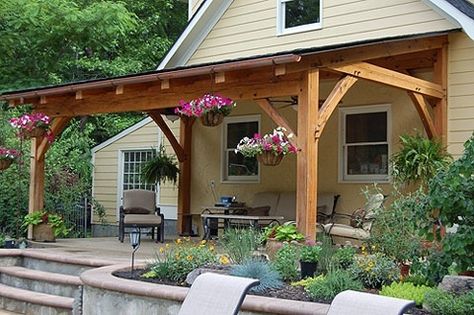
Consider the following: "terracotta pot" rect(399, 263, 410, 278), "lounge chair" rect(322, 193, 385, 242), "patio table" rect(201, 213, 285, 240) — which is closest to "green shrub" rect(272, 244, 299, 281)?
"terracotta pot" rect(399, 263, 410, 278)

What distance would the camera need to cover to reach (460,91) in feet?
33.3

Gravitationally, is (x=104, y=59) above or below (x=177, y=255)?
above

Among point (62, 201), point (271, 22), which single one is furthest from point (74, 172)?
point (271, 22)

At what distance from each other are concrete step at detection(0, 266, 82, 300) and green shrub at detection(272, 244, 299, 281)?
231 cm

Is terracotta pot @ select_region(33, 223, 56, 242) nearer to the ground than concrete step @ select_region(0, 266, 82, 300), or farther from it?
farther from it

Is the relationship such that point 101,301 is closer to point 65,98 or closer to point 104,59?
point 65,98

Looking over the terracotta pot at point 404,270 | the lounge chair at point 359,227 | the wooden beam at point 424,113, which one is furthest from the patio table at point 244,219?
the terracotta pot at point 404,270

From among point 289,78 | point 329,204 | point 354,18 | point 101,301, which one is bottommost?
point 101,301

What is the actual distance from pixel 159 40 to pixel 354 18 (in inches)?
→ 400

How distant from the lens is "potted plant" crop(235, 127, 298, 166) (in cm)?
816

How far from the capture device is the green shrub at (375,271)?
6.43 meters

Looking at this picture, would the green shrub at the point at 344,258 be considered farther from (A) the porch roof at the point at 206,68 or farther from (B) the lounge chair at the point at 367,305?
(B) the lounge chair at the point at 367,305

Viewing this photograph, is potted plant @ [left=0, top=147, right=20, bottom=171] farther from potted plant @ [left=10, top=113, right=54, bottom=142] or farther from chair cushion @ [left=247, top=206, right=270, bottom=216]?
chair cushion @ [left=247, top=206, right=270, bottom=216]

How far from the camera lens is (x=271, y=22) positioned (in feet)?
41.5
